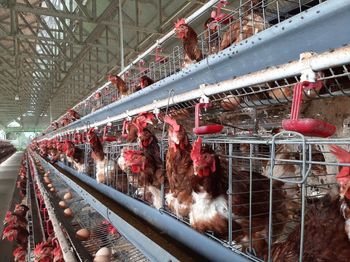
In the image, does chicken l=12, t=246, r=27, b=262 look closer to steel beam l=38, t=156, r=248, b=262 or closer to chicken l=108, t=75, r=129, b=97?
chicken l=108, t=75, r=129, b=97

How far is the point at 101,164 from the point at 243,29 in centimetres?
169

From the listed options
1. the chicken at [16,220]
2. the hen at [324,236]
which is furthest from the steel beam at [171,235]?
the chicken at [16,220]

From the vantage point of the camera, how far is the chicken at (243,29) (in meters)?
1.27

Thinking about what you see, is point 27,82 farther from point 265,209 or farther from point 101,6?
point 265,209

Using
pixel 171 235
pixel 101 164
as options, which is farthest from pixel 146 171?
pixel 101 164

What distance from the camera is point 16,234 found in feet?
12.4

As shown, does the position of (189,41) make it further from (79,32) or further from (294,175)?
(79,32)

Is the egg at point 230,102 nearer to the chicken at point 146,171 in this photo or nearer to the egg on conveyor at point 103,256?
the chicken at point 146,171

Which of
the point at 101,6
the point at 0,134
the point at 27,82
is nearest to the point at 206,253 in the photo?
the point at 101,6

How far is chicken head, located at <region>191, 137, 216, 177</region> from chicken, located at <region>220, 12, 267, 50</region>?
1.81ft

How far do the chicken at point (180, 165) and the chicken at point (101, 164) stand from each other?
1.17 meters

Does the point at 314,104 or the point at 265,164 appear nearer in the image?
the point at 314,104

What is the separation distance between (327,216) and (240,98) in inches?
20.9

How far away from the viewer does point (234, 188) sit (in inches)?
40.6
